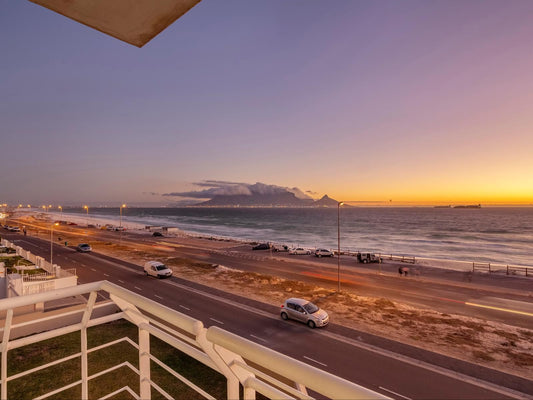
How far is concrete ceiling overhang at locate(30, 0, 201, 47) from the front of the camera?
65.0 inches

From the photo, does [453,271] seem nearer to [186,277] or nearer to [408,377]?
[408,377]

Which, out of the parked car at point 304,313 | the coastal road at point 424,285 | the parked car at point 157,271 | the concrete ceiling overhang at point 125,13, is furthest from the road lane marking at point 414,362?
the concrete ceiling overhang at point 125,13

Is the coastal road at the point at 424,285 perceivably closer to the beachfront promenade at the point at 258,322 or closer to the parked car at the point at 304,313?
the beachfront promenade at the point at 258,322

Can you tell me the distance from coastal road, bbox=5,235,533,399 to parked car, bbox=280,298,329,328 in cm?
40

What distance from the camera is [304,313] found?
55.6 feet

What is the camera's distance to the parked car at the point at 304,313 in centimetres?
1667

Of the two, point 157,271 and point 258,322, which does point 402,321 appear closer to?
point 258,322

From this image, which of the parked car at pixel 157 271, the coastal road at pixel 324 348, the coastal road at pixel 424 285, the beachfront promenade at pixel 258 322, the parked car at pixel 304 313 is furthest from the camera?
the parked car at pixel 157 271

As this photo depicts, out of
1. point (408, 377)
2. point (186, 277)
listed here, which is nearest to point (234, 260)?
point (186, 277)

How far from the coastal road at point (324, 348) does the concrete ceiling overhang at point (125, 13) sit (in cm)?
1324

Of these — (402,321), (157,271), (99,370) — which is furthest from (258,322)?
(157,271)

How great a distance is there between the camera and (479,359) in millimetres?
13484

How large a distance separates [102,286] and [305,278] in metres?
28.2

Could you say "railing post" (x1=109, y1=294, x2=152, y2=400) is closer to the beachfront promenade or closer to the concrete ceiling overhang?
the concrete ceiling overhang
